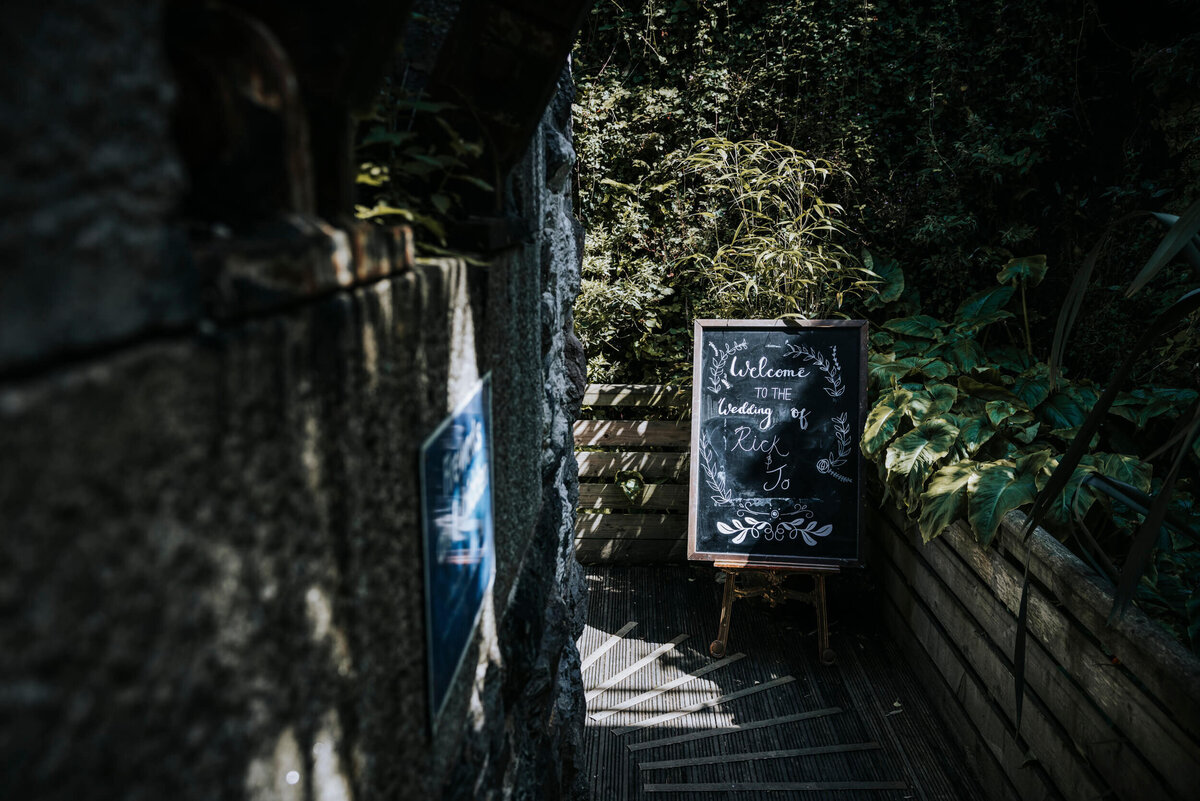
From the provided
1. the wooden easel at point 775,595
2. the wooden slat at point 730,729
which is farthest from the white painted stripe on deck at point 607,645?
the wooden slat at point 730,729

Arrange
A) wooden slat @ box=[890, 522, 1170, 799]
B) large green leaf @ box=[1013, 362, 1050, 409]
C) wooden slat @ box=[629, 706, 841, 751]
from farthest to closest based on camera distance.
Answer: large green leaf @ box=[1013, 362, 1050, 409] → wooden slat @ box=[629, 706, 841, 751] → wooden slat @ box=[890, 522, 1170, 799]

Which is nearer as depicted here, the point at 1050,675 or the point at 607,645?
the point at 1050,675

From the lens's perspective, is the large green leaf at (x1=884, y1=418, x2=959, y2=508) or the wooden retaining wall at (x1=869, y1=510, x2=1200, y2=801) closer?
the wooden retaining wall at (x1=869, y1=510, x2=1200, y2=801)

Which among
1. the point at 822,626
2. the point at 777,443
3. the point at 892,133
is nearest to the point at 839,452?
the point at 777,443

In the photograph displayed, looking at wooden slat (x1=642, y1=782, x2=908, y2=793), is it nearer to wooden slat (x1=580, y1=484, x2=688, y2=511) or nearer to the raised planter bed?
the raised planter bed

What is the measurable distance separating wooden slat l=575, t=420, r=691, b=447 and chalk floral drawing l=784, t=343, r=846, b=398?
2.99 feet

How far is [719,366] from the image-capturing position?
3.36 m

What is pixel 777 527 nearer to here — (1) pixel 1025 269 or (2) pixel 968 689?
(2) pixel 968 689

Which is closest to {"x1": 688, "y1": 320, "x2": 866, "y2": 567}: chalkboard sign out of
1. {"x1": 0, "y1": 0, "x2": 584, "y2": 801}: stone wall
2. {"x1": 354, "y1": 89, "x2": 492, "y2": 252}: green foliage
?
{"x1": 354, "y1": 89, "x2": 492, "y2": 252}: green foliage

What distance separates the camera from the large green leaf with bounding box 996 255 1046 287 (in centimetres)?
352

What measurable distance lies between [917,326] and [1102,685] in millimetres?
2190

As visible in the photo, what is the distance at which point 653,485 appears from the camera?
4039 mm

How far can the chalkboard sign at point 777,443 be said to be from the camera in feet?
10.3

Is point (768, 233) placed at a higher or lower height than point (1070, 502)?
higher
